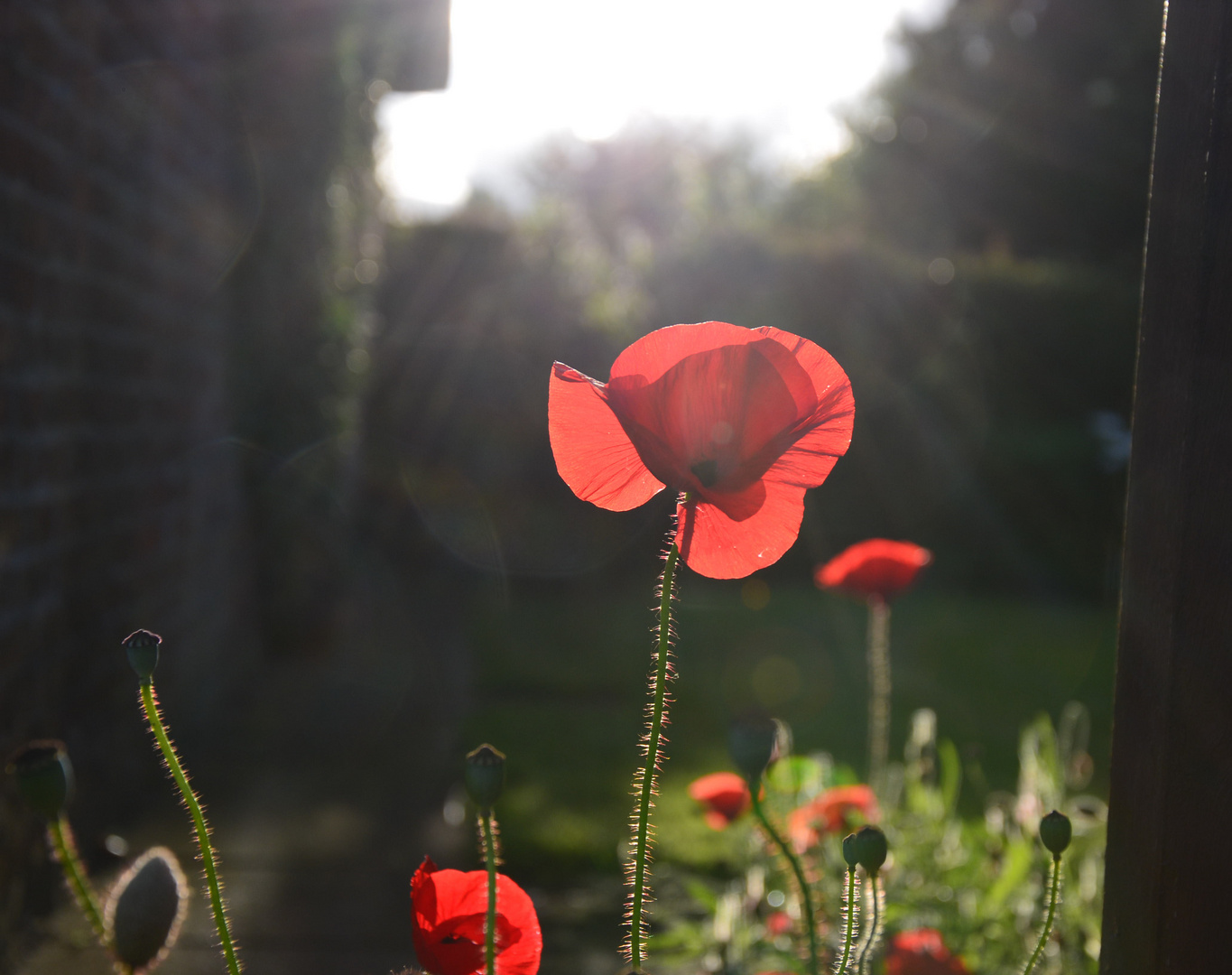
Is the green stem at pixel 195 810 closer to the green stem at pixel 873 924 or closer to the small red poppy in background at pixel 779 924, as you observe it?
the green stem at pixel 873 924

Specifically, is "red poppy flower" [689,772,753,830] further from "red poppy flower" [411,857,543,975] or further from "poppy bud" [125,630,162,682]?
"poppy bud" [125,630,162,682]

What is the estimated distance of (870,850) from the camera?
69 cm

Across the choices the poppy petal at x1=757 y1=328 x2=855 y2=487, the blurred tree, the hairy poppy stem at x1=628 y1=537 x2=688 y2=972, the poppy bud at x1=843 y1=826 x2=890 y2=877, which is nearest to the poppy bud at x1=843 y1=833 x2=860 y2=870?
the poppy bud at x1=843 y1=826 x2=890 y2=877

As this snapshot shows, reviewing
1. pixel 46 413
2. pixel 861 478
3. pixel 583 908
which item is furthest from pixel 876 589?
pixel 861 478

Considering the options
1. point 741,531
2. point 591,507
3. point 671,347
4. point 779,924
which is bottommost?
point 779,924

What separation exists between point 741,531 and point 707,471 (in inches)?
2.2

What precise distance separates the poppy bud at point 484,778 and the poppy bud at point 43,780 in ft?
1.11

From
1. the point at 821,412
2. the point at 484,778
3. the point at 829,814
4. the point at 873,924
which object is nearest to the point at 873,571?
the point at 829,814

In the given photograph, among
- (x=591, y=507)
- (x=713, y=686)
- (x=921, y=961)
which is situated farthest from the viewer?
(x=591, y=507)

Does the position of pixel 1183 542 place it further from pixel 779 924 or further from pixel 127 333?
pixel 127 333

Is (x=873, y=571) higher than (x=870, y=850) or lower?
higher

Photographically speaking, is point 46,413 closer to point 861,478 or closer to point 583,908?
point 583,908

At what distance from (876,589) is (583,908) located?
124 centimetres

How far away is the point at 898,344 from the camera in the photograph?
28.1 feet
